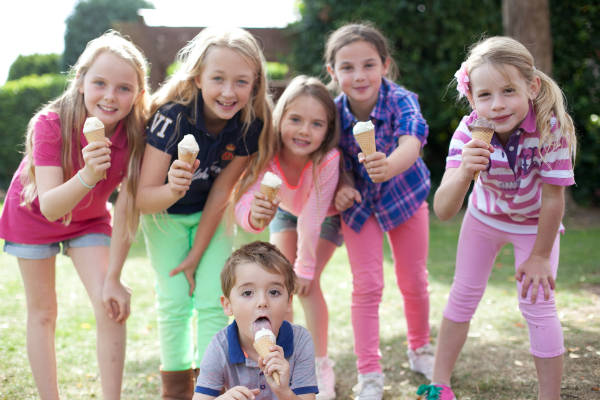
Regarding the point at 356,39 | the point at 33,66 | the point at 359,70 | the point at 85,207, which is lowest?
the point at 85,207

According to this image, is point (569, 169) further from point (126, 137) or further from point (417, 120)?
point (126, 137)

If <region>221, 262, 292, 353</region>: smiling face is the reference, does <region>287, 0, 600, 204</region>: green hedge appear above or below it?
above

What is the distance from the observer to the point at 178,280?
335 centimetres

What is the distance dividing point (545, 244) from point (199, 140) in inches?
74.8

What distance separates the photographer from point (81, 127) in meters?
3.01

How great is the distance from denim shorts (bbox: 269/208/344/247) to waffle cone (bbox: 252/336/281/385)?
4.81 ft

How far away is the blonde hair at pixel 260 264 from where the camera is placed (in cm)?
261

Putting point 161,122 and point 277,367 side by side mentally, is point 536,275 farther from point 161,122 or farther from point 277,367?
point 161,122

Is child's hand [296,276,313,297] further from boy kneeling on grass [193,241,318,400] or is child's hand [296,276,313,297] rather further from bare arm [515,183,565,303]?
bare arm [515,183,565,303]

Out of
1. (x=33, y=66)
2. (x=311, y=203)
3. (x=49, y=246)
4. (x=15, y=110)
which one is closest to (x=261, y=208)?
(x=311, y=203)

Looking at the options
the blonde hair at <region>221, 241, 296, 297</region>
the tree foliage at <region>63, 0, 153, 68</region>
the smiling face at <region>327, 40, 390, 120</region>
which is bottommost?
the blonde hair at <region>221, 241, 296, 297</region>

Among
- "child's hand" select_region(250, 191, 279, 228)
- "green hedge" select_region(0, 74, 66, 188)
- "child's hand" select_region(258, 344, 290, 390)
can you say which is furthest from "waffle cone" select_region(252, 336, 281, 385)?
"green hedge" select_region(0, 74, 66, 188)

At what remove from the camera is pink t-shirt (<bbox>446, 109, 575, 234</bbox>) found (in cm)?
272

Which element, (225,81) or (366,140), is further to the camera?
(225,81)
